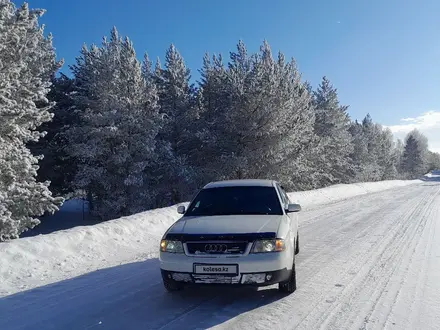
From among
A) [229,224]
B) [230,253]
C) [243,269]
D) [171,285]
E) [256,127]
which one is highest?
[256,127]

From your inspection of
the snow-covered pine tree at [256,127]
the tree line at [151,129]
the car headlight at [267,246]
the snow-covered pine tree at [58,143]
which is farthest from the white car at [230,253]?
the snow-covered pine tree at [58,143]

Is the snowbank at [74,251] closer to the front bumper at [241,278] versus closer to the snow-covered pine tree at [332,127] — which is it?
the front bumper at [241,278]

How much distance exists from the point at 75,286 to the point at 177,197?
2462 cm

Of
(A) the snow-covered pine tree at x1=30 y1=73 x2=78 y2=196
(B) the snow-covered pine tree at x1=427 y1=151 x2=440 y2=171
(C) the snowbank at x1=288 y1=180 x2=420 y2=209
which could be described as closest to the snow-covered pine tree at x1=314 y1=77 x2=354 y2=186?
(C) the snowbank at x1=288 y1=180 x2=420 y2=209

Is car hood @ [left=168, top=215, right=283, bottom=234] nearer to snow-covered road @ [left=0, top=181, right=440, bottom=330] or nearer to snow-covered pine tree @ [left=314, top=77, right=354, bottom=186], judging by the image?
snow-covered road @ [left=0, top=181, right=440, bottom=330]

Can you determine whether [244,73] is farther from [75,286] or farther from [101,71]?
[75,286]

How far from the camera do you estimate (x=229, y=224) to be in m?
5.05

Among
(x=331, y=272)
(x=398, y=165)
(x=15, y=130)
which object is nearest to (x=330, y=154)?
(x=15, y=130)

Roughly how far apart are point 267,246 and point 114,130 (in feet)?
67.1

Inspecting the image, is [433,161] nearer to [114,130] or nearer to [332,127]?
[332,127]

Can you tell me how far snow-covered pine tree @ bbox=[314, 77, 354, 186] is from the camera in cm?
4159

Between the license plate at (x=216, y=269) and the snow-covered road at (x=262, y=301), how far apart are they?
0.52 metres

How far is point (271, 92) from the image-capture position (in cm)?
2523

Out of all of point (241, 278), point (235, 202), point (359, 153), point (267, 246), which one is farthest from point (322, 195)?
point (359, 153)
